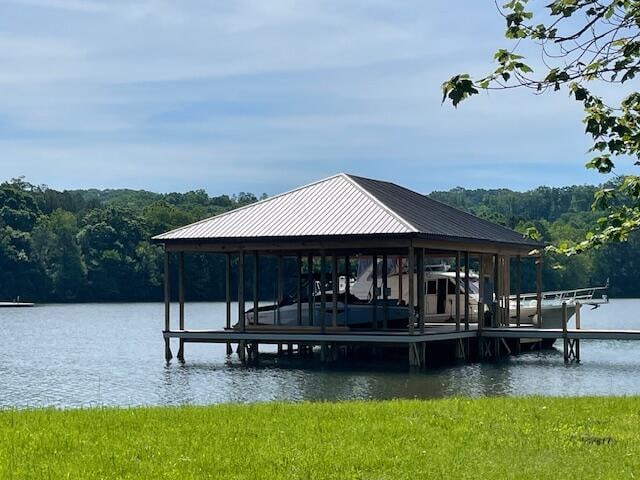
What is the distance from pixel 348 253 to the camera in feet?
116

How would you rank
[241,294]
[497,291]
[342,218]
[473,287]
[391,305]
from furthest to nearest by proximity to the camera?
1. [473,287]
2. [497,291]
3. [241,294]
4. [391,305]
5. [342,218]

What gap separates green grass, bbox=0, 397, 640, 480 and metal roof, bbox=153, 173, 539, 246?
15855 mm

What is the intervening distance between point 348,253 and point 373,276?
4.93 feet

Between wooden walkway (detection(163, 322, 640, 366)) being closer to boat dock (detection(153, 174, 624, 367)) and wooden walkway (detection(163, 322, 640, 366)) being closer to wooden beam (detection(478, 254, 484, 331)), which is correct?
boat dock (detection(153, 174, 624, 367))

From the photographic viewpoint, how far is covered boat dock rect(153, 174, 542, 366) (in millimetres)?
31719

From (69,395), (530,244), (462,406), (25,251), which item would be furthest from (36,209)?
(462,406)

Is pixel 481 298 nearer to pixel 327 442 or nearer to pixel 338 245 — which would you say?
pixel 338 245

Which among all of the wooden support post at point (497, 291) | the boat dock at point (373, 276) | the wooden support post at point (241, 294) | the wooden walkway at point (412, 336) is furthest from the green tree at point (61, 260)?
the wooden support post at point (241, 294)

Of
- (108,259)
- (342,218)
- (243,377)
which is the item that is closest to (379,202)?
(342,218)

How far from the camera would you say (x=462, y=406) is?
15.7 metres

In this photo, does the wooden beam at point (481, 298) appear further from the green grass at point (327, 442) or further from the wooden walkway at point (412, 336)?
the green grass at point (327, 442)

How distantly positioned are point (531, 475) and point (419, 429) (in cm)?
287

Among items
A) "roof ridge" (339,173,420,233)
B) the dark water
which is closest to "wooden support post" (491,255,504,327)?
the dark water

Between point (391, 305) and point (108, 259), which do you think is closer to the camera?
point (391, 305)
